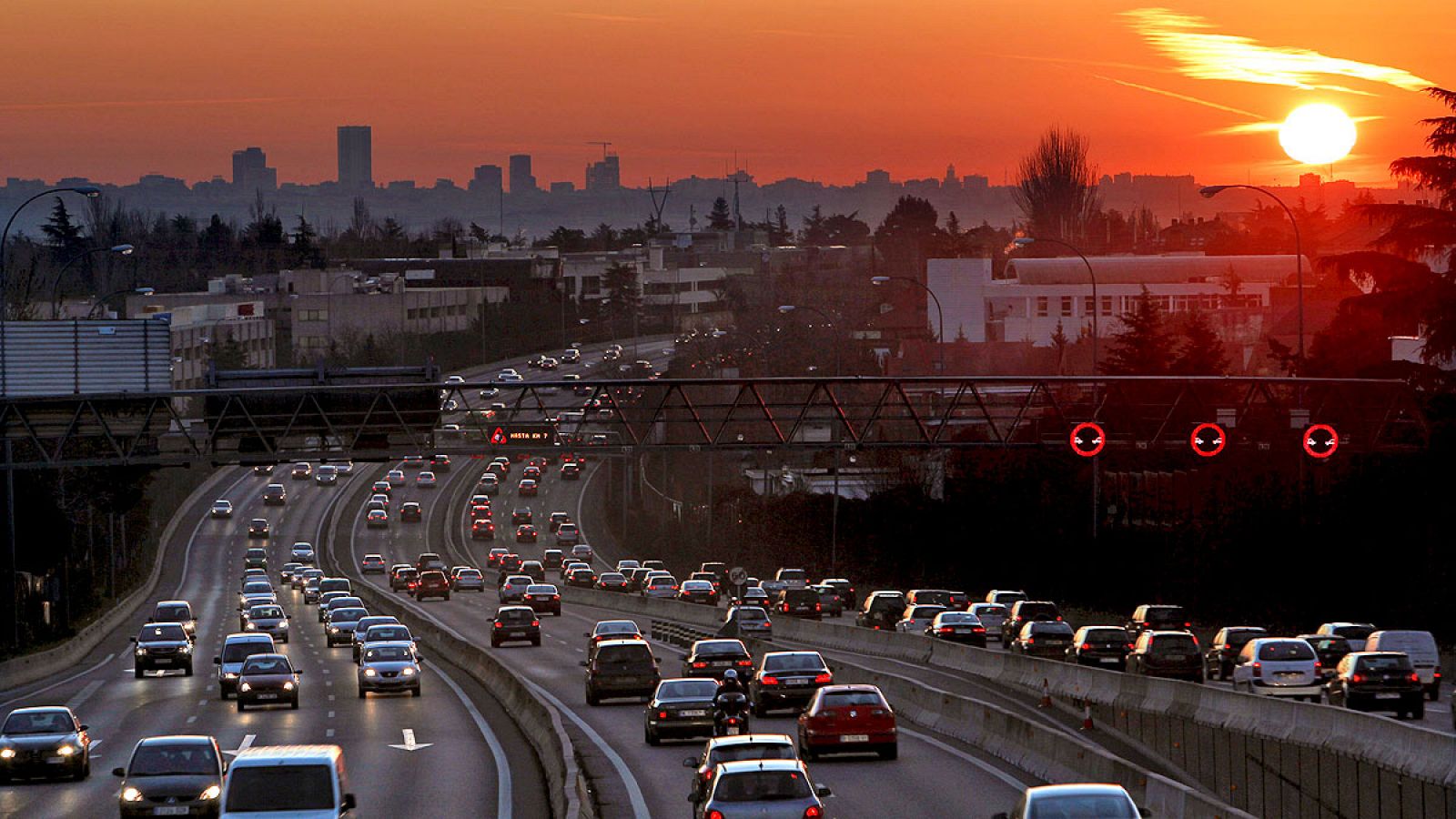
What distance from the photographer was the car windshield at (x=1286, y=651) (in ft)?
129

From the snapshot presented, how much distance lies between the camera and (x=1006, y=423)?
105 meters

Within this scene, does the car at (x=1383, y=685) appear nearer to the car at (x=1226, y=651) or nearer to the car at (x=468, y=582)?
the car at (x=1226, y=651)

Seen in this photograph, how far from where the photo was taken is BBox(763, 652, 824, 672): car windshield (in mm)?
39575

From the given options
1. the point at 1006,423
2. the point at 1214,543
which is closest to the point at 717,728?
the point at 1214,543

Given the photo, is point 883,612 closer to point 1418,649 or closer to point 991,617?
point 991,617

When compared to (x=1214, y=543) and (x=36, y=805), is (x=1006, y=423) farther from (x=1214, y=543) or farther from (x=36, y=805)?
(x=36, y=805)

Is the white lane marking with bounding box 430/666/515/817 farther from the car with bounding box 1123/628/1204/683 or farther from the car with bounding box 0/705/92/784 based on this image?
the car with bounding box 1123/628/1204/683

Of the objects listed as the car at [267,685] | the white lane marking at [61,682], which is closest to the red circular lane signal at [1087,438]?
the car at [267,685]

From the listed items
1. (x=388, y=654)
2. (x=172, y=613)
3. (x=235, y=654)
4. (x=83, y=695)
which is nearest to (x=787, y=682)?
(x=388, y=654)

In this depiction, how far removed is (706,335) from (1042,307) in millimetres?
30574

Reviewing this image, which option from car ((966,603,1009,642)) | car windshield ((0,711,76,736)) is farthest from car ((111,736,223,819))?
car ((966,603,1009,642))

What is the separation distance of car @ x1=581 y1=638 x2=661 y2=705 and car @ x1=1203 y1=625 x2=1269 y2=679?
13281mm

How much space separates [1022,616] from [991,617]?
1401mm

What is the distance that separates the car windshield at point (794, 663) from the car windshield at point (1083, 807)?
69.4 ft
